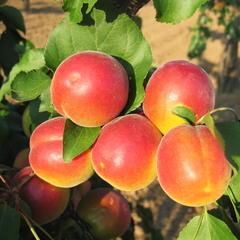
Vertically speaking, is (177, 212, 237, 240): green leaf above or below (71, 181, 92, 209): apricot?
above

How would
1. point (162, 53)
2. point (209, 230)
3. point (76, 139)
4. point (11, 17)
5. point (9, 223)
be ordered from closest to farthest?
point (76, 139) < point (209, 230) < point (9, 223) < point (11, 17) < point (162, 53)

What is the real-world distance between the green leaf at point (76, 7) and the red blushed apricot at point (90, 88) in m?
0.09

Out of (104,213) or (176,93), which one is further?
(104,213)

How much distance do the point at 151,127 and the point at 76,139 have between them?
159 mm

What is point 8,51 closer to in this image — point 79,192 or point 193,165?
point 79,192

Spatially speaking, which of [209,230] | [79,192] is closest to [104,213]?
[79,192]

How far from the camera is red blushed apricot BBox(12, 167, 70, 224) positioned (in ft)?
4.02

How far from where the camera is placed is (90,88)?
0.85 m

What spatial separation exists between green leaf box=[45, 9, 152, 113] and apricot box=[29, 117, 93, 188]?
16 cm

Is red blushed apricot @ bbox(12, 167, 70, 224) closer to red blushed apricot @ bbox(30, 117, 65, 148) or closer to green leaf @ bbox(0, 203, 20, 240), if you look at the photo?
green leaf @ bbox(0, 203, 20, 240)

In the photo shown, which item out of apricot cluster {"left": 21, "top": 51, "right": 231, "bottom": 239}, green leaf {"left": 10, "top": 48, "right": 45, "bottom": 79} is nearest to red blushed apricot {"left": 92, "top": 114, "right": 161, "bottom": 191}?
apricot cluster {"left": 21, "top": 51, "right": 231, "bottom": 239}

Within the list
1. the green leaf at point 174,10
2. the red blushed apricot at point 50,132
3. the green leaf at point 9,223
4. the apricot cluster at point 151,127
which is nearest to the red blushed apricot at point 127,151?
the apricot cluster at point 151,127

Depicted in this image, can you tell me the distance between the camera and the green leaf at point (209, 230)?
99cm

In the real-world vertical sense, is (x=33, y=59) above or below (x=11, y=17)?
above
